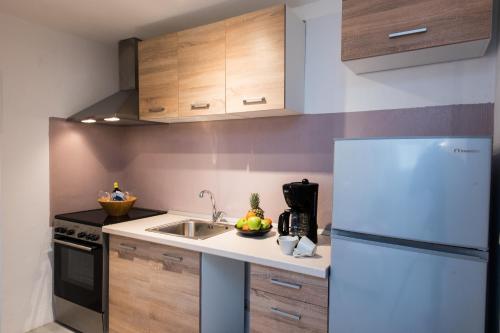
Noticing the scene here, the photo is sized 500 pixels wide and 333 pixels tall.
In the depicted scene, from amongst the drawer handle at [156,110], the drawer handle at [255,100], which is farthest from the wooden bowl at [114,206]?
the drawer handle at [255,100]

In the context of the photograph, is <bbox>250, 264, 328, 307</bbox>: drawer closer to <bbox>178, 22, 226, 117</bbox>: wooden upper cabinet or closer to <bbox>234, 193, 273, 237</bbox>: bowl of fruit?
<bbox>234, 193, 273, 237</bbox>: bowl of fruit

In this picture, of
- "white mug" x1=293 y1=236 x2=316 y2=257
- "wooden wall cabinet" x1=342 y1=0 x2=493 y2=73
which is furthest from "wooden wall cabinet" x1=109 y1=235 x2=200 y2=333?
"wooden wall cabinet" x1=342 y1=0 x2=493 y2=73

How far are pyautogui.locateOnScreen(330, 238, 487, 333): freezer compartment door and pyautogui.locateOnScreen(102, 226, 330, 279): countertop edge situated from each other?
0.09m

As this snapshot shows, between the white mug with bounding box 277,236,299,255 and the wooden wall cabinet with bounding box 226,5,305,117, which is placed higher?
the wooden wall cabinet with bounding box 226,5,305,117

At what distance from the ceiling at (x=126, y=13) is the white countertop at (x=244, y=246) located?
5.14 ft

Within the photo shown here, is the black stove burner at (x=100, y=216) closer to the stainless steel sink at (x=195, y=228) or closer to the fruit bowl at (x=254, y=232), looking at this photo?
the stainless steel sink at (x=195, y=228)

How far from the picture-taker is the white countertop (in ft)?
4.99

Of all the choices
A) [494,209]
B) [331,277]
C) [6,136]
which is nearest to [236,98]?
[331,277]

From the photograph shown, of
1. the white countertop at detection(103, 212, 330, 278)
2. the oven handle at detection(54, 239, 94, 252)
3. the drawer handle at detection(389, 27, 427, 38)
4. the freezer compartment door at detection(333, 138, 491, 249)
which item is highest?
the drawer handle at detection(389, 27, 427, 38)

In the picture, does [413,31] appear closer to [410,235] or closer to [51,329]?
[410,235]

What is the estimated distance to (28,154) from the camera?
2408mm

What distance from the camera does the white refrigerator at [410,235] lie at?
1140 mm

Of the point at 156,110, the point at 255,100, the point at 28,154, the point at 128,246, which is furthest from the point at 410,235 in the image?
the point at 28,154

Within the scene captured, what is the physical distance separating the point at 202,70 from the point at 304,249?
1.38m
